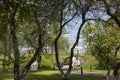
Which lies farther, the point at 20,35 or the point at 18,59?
the point at 20,35

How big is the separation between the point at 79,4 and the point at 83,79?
1156 cm

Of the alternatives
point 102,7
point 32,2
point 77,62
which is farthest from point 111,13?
point 77,62

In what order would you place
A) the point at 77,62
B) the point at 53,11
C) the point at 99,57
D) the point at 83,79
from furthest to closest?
the point at 77,62, the point at 99,57, the point at 83,79, the point at 53,11

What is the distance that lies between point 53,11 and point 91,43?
13879 millimetres

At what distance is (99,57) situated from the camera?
98.2 ft

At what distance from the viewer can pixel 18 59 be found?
555 inches

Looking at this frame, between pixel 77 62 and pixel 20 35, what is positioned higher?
pixel 20 35

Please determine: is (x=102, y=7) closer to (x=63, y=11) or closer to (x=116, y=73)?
(x=63, y=11)

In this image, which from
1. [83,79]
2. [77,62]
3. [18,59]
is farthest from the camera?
[77,62]

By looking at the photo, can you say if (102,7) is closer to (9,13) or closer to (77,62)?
(9,13)

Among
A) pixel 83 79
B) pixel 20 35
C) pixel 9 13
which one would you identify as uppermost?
pixel 9 13

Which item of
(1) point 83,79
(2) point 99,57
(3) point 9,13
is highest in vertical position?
(3) point 9,13

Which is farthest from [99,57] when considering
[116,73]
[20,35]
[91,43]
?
[20,35]

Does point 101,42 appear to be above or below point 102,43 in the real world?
above
